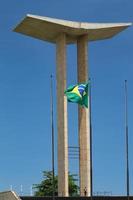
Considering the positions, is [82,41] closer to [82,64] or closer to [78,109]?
[82,64]

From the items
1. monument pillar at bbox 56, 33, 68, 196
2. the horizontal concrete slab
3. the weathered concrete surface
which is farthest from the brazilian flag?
the horizontal concrete slab

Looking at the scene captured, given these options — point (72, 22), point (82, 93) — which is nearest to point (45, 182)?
point (72, 22)

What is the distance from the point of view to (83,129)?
7175 cm

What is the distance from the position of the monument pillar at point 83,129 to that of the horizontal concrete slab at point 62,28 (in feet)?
4.13

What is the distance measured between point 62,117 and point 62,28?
8876 millimetres

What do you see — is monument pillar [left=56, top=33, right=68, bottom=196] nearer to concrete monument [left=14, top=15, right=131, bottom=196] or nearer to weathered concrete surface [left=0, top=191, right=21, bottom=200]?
concrete monument [left=14, top=15, right=131, bottom=196]

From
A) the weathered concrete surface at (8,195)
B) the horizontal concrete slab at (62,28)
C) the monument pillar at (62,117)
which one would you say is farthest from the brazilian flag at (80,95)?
the horizontal concrete slab at (62,28)

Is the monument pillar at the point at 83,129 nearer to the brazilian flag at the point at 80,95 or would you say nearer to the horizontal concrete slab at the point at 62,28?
the horizontal concrete slab at the point at 62,28

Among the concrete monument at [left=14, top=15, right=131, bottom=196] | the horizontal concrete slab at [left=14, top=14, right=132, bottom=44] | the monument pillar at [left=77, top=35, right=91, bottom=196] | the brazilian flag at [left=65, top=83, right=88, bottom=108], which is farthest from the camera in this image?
the monument pillar at [left=77, top=35, right=91, bottom=196]

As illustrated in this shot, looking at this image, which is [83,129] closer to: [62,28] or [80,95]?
[62,28]

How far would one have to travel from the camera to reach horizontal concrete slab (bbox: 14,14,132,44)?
70375 millimetres

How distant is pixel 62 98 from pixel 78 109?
216cm

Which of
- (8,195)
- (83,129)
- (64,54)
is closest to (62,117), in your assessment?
(83,129)

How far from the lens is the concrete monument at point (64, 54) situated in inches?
2758
